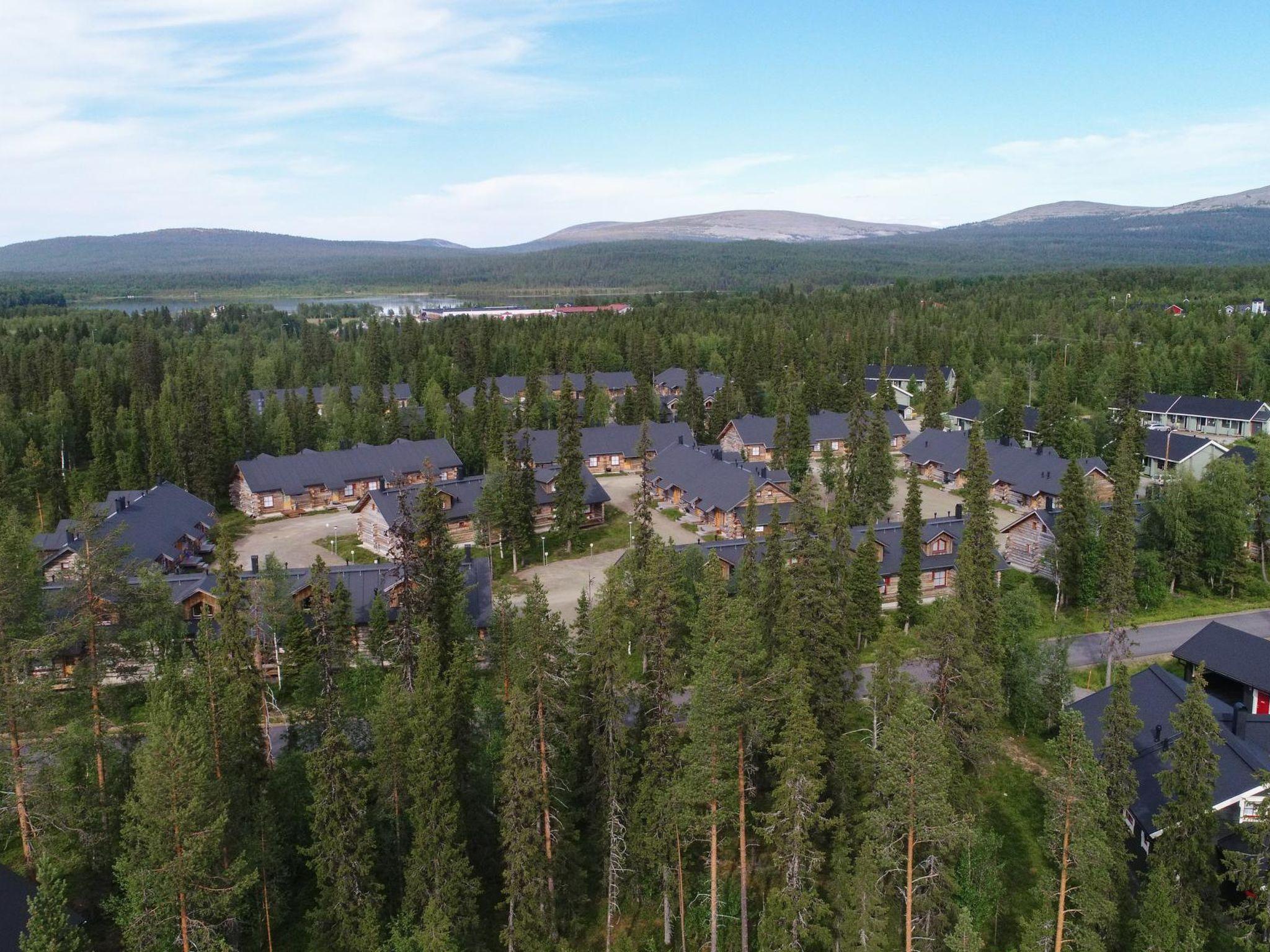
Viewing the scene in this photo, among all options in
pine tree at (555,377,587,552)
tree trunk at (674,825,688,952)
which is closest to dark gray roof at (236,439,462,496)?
pine tree at (555,377,587,552)

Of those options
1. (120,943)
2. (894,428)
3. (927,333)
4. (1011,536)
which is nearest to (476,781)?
(120,943)

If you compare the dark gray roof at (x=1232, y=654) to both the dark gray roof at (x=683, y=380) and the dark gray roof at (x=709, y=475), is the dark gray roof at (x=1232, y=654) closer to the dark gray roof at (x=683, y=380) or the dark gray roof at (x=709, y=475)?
the dark gray roof at (x=709, y=475)

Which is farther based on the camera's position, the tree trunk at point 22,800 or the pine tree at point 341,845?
the tree trunk at point 22,800

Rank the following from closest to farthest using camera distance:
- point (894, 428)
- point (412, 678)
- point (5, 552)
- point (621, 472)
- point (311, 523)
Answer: point (5, 552)
point (412, 678)
point (311, 523)
point (621, 472)
point (894, 428)

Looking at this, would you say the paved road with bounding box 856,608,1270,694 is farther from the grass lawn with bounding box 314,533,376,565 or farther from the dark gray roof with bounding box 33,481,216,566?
the dark gray roof with bounding box 33,481,216,566

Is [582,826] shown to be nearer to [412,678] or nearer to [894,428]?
[412,678]

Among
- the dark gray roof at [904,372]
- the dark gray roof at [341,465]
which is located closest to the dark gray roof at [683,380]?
the dark gray roof at [904,372]
